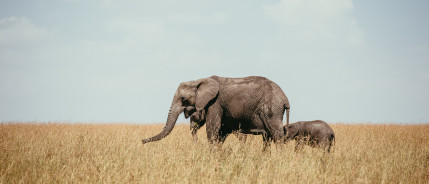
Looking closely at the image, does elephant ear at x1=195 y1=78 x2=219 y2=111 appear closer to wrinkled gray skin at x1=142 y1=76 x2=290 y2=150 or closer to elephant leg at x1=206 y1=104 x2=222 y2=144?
wrinkled gray skin at x1=142 y1=76 x2=290 y2=150

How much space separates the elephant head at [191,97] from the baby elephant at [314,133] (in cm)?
306

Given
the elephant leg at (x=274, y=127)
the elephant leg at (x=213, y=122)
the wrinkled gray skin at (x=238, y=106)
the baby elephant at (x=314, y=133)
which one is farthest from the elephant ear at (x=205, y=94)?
the baby elephant at (x=314, y=133)

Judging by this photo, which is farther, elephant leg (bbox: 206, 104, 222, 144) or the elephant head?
the elephant head

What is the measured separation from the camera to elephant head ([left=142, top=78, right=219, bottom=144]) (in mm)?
8883

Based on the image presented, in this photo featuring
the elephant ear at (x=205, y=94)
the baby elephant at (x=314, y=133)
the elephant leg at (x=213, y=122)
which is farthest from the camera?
the baby elephant at (x=314, y=133)

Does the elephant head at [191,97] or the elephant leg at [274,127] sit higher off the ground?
the elephant head at [191,97]

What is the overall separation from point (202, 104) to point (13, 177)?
14.5 feet

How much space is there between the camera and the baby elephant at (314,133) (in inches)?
428

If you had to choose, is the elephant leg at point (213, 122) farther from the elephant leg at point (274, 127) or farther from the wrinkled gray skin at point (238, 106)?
the elephant leg at point (274, 127)

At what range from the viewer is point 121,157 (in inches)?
277

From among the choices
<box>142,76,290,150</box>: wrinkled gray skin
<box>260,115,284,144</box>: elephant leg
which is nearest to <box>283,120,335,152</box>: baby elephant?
<box>260,115,284,144</box>: elephant leg

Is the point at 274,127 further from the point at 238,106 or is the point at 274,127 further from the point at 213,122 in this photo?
the point at 213,122

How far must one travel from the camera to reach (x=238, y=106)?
8.83m

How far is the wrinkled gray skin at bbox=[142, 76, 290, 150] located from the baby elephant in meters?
2.10
